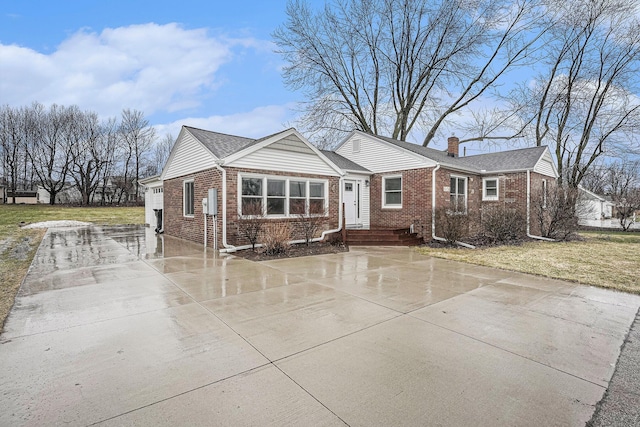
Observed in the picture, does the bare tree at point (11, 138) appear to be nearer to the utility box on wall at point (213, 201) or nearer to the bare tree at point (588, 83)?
the utility box on wall at point (213, 201)

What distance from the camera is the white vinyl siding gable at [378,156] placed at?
13.2 metres

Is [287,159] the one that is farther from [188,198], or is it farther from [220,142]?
[188,198]

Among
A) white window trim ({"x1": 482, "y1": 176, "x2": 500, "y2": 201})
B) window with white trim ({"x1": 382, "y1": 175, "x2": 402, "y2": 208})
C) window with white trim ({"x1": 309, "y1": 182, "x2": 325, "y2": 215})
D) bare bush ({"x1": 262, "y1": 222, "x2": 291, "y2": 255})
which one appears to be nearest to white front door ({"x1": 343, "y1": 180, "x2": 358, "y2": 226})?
window with white trim ({"x1": 382, "y1": 175, "x2": 402, "y2": 208})

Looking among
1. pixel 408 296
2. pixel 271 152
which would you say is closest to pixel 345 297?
pixel 408 296

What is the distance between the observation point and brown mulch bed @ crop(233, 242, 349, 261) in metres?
8.84

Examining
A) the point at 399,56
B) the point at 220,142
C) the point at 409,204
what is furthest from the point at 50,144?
the point at 409,204

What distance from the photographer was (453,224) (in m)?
11.4

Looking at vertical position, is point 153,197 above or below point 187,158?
below

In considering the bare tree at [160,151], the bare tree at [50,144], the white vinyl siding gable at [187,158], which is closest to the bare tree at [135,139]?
the bare tree at [160,151]

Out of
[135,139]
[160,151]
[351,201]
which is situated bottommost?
[351,201]

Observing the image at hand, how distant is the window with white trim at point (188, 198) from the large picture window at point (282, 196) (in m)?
3.08

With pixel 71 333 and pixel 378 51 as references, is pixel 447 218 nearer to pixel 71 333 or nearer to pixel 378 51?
pixel 71 333

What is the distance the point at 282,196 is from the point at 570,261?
8.59 meters

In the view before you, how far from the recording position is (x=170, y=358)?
3.04 m
